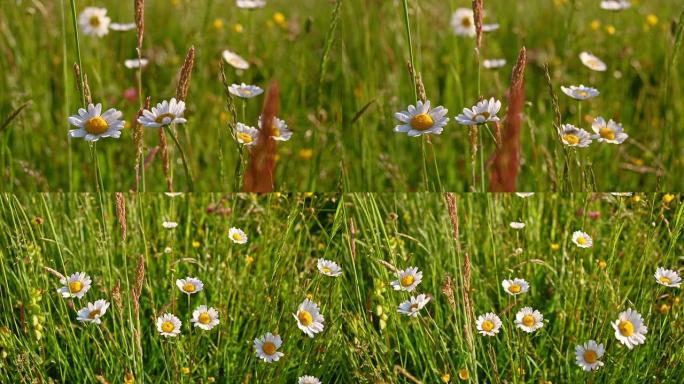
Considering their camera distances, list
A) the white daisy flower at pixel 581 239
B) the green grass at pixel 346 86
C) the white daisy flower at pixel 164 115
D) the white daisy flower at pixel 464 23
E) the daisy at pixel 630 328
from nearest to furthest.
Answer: the white daisy flower at pixel 164 115, the daisy at pixel 630 328, the white daisy flower at pixel 581 239, the green grass at pixel 346 86, the white daisy flower at pixel 464 23

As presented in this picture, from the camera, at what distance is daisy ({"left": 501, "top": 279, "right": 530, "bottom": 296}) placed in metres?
1.74

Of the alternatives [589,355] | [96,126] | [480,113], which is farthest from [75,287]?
[589,355]

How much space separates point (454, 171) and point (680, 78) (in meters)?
0.99

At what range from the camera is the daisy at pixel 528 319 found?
1714mm

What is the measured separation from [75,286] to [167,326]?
0.67 ft

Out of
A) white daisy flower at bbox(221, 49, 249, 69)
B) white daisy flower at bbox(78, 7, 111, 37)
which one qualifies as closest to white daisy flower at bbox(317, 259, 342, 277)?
white daisy flower at bbox(221, 49, 249, 69)

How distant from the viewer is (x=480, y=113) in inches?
64.1

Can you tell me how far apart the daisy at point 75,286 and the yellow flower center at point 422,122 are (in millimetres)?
734

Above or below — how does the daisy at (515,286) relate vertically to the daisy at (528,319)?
above

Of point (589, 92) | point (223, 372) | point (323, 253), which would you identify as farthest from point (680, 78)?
point (223, 372)

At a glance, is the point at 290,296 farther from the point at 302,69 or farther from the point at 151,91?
the point at 151,91

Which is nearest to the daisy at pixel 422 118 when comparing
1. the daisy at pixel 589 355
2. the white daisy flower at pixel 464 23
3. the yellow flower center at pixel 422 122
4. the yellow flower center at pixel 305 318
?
the yellow flower center at pixel 422 122

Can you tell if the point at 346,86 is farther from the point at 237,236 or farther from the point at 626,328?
the point at 626,328

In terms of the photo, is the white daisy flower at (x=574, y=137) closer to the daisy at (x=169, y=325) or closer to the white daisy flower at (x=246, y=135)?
the white daisy flower at (x=246, y=135)
